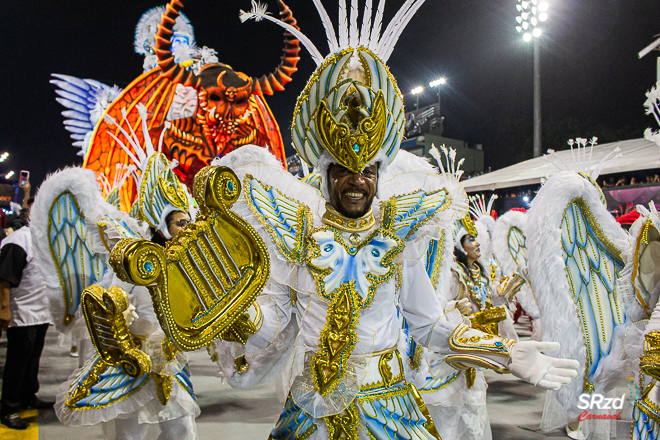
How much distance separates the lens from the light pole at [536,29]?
30.8 feet

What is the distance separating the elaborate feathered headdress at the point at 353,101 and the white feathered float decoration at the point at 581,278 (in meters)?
1.52

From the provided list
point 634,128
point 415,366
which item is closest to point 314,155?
point 415,366

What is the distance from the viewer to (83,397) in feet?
7.68

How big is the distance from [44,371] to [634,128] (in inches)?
573

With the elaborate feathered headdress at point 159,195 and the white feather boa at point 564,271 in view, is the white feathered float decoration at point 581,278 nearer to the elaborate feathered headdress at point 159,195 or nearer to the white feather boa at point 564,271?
the white feather boa at point 564,271

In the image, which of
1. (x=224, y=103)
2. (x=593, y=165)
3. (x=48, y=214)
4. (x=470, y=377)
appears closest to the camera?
(x=470, y=377)

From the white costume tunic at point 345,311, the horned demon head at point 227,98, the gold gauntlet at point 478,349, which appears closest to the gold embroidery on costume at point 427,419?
the white costume tunic at point 345,311

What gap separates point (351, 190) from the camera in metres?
1.71

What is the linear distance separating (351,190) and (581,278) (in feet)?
6.46

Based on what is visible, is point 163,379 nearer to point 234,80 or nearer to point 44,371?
point 44,371

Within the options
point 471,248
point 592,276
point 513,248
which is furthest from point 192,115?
point 592,276

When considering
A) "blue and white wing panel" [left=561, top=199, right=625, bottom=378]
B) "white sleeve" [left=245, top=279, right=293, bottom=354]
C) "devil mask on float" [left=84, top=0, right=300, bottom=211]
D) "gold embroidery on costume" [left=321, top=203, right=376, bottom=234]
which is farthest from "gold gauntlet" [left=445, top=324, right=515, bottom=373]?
"devil mask on float" [left=84, top=0, right=300, bottom=211]

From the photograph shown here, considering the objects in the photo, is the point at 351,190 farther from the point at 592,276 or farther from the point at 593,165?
the point at 593,165

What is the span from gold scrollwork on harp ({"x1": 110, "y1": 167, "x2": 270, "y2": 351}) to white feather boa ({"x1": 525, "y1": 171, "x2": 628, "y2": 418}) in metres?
2.23
